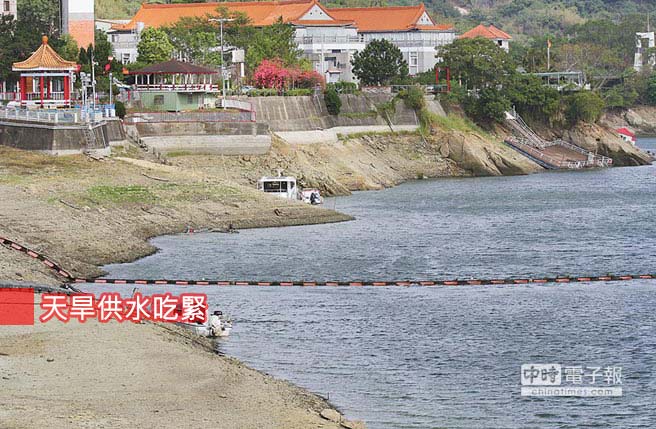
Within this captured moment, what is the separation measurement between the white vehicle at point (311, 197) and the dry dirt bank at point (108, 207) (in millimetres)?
5613

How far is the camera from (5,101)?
8344 cm

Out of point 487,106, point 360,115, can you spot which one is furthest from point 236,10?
point 360,115

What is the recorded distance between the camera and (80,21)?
374ft

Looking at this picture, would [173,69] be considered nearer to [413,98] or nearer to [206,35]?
[206,35]

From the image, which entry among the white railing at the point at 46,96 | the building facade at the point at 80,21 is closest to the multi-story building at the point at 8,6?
the building facade at the point at 80,21

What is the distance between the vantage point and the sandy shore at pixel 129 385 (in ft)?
86.7

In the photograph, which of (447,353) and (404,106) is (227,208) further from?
(404,106)

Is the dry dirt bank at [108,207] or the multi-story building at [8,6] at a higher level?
the multi-story building at [8,6]

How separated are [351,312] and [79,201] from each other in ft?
62.1

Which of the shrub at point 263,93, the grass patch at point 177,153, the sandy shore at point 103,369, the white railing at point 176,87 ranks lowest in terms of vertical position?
the sandy shore at point 103,369

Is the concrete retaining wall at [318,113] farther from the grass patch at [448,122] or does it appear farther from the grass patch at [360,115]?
the grass patch at [448,122]

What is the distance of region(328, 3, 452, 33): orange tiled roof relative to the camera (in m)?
129

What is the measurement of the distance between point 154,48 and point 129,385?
7650cm

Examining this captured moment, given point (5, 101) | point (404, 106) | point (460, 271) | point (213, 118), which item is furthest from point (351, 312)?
point (404, 106)
